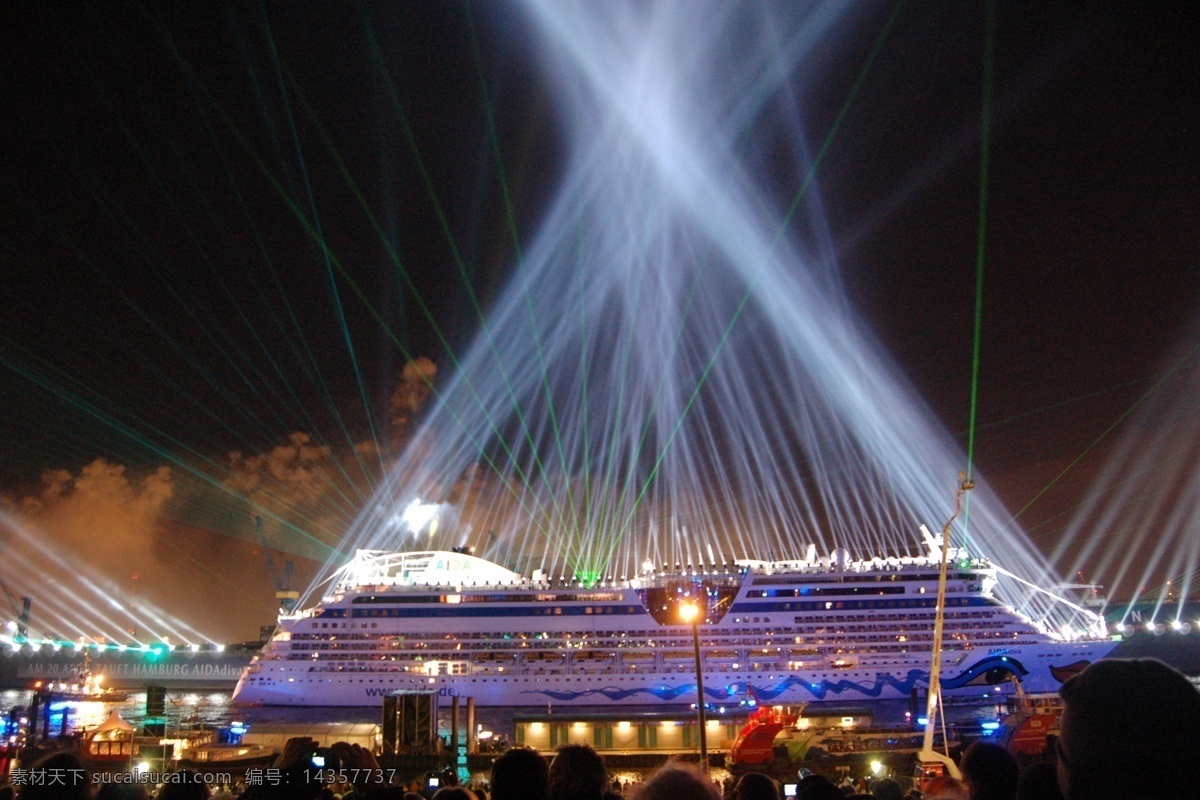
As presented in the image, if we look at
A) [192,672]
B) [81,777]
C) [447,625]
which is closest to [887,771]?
[81,777]

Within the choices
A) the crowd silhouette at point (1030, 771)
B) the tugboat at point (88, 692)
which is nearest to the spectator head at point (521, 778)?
the crowd silhouette at point (1030, 771)

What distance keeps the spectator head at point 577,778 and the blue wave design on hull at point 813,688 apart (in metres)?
40.6

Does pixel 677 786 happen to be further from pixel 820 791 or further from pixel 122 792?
pixel 122 792

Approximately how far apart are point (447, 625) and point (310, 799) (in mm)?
40232

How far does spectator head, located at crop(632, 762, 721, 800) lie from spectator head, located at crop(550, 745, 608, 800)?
543mm

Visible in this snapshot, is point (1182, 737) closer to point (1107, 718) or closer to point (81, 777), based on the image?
point (1107, 718)

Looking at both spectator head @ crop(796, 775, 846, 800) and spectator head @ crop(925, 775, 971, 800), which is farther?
spectator head @ crop(925, 775, 971, 800)

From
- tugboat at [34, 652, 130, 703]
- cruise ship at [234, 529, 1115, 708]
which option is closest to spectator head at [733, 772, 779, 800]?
cruise ship at [234, 529, 1115, 708]

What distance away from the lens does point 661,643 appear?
4231 centimetres

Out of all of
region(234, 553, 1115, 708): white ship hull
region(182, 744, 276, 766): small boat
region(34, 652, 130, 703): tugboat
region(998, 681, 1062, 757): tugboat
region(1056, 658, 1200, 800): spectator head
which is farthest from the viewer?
region(34, 652, 130, 703): tugboat

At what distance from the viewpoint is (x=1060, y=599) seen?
4194 cm

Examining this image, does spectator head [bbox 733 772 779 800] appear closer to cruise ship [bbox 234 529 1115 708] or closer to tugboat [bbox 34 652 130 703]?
cruise ship [bbox 234 529 1115 708]

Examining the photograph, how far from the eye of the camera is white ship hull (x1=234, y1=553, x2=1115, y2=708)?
4162 centimetres

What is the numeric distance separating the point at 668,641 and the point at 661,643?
42 centimetres
